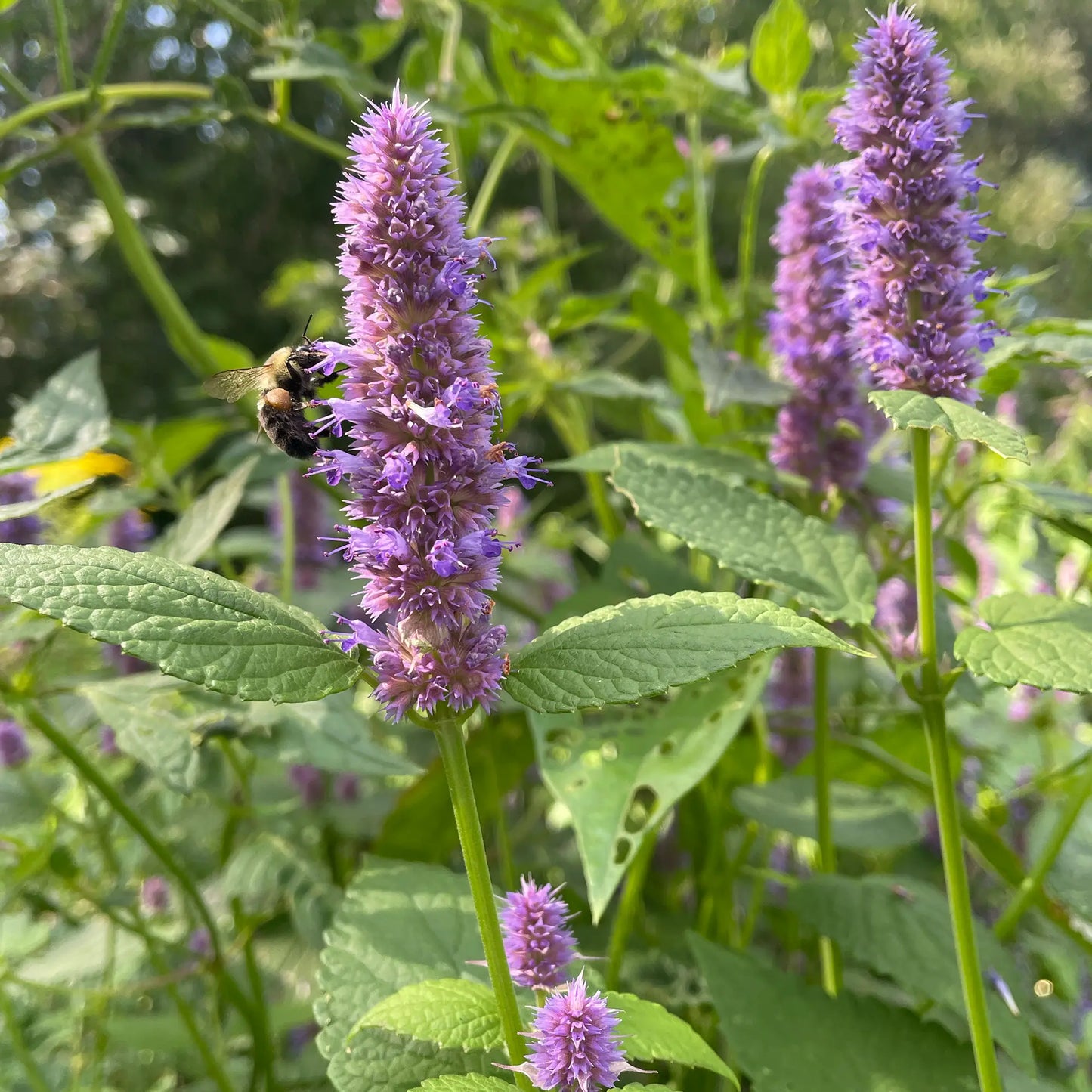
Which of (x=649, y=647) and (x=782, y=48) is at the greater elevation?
(x=782, y=48)

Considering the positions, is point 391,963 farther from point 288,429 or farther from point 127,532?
point 127,532

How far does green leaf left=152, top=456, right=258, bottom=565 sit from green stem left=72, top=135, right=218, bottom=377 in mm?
243

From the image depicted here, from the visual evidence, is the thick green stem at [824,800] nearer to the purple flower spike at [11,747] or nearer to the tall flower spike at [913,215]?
the tall flower spike at [913,215]

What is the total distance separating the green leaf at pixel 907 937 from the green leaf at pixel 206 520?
0.81 metres

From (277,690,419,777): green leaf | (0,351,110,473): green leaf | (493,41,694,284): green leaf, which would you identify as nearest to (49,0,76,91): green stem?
(0,351,110,473): green leaf

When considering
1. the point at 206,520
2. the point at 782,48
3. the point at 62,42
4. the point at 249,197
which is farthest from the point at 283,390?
the point at 249,197

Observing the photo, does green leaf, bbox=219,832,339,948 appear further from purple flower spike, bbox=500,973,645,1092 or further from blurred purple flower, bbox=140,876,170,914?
purple flower spike, bbox=500,973,645,1092

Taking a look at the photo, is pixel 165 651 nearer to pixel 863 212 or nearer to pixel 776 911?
pixel 863 212

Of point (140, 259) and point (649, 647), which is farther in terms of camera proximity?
point (140, 259)

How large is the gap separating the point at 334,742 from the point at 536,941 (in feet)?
1.35

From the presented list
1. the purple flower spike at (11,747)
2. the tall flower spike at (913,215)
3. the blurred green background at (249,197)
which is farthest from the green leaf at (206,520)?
the blurred green background at (249,197)

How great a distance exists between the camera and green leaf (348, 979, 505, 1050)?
60 centimetres

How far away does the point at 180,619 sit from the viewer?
55cm

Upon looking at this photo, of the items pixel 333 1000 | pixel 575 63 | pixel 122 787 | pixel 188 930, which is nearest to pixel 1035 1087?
pixel 333 1000
